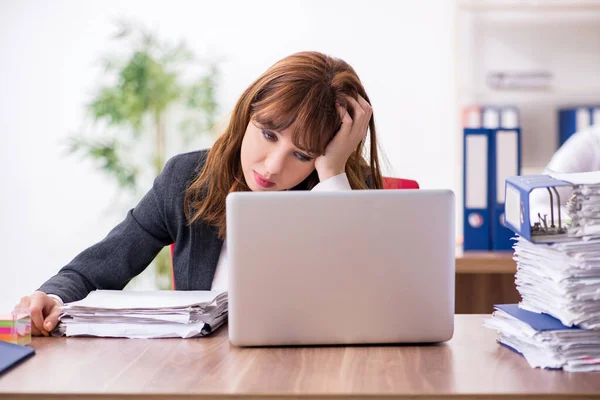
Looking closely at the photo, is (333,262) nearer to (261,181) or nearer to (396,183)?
(261,181)

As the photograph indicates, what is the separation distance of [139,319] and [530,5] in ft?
9.38

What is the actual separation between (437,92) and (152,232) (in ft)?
7.80

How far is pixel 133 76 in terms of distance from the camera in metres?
3.34

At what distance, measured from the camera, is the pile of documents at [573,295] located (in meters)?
0.96

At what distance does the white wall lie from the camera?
12.0ft

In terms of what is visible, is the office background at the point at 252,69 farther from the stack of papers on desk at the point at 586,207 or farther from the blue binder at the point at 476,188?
the stack of papers on desk at the point at 586,207

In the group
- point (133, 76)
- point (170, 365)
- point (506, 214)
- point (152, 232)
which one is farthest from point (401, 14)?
point (170, 365)

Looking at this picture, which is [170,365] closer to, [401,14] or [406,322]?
[406,322]

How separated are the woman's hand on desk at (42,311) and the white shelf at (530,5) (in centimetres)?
270

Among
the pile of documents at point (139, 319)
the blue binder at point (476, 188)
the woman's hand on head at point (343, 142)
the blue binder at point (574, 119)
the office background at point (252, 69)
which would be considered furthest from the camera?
the office background at point (252, 69)

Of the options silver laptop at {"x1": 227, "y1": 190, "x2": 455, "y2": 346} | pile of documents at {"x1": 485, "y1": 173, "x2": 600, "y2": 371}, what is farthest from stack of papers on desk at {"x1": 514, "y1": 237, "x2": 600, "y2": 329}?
silver laptop at {"x1": 227, "y1": 190, "x2": 455, "y2": 346}


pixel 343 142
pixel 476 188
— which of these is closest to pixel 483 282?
pixel 476 188

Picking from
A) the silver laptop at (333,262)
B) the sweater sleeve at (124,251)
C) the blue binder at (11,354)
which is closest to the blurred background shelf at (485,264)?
the sweater sleeve at (124,251)

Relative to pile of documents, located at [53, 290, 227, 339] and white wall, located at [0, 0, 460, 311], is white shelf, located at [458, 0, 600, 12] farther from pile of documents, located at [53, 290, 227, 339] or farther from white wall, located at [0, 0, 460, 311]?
pile of documents, located at [53, 290, 227, 339]
